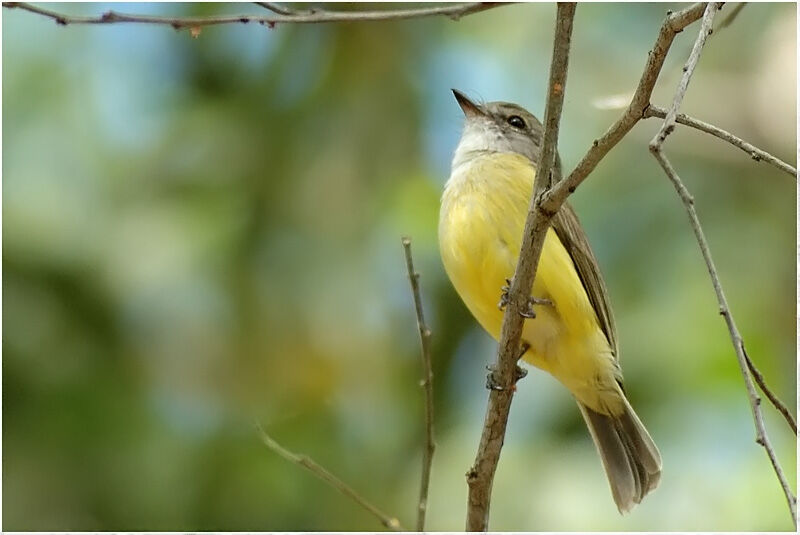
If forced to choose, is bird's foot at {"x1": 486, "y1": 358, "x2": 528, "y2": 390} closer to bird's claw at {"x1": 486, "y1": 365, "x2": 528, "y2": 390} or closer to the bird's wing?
bird's claw at {"x1": 486, "y1": 365, "x2": 528, "y2": 390}

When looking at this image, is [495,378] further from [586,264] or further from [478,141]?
[478,141]

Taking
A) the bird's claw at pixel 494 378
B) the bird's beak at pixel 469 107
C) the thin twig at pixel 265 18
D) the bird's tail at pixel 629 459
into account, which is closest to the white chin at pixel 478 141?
the bird's beak at pixel 469 107

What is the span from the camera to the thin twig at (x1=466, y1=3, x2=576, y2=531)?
9.14ft

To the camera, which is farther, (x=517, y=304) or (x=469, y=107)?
(x=469, y=107)

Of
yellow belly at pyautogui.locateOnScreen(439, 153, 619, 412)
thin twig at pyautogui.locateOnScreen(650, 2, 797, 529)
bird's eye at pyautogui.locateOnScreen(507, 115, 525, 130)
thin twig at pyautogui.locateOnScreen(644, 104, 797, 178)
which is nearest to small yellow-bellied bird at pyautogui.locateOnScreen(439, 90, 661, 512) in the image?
yellow belly at pyautogui.locateOnScreen(439, 153, 619, 412)

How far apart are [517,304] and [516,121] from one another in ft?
7.11

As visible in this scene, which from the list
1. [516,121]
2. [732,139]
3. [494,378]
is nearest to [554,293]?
[494,378]

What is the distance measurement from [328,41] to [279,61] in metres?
0.35

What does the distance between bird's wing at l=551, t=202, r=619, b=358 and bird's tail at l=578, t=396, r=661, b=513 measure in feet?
1.14

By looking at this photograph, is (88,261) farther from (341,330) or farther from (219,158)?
(341,330)

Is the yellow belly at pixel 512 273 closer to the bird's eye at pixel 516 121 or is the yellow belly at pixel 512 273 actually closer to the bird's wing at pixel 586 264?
the bird's wing at pixel 586 264

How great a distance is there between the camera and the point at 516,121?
17.5 feet

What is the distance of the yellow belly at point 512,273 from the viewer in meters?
4.14

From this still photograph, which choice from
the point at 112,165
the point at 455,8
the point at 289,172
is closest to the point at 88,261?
the point at 112,165
